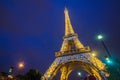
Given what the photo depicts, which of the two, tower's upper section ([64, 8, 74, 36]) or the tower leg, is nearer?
the tower leg

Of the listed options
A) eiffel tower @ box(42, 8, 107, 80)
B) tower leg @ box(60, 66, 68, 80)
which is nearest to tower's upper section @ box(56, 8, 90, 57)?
eiffel tower @ box(42, 8, 107, 80)

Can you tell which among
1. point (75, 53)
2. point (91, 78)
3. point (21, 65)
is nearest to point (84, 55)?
point (75, 53)

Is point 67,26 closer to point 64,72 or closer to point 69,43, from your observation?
point 69,43

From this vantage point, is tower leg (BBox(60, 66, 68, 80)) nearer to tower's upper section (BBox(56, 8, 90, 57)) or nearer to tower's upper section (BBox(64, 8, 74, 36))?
tower's upper section (BBox(56, 8, 90, 57))

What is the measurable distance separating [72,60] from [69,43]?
807cm

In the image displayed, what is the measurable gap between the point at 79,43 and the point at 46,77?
12.6 metres

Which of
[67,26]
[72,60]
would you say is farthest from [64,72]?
[67,26]

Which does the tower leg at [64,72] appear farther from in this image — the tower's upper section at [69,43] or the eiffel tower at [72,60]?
the tower's upper section at [69,43]

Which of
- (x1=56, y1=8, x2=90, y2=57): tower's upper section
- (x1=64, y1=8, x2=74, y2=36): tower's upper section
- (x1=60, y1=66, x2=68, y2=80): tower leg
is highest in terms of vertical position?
(x1=64, y1=8, x2=74, y2=36): tower's upper section

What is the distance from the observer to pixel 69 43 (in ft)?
158

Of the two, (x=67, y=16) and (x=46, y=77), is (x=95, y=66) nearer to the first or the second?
(x=46, y=77)

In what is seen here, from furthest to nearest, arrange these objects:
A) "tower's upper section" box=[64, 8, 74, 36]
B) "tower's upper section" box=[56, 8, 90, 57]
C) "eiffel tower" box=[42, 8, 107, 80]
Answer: "tower's upper section" box=[64, 8, 74, 36], "tower's upper section" box=[56, 8, 90, 57], "eiffel tower" box=[42, 8, 107, 80]

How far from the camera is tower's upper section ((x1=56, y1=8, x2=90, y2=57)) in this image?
4244 centimetres

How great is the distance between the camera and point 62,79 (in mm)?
44719
